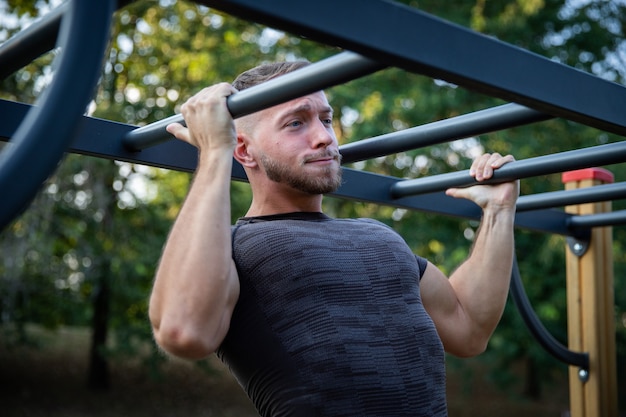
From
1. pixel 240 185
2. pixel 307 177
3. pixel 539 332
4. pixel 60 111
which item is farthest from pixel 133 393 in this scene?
pixel 60 111

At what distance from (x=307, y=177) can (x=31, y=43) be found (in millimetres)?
704

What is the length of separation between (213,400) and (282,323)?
8598mm

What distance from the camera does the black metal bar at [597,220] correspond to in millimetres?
2256

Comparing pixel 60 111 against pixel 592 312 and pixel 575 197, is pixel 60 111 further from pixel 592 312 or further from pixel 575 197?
pixel 592 312

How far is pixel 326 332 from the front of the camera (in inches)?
58.9

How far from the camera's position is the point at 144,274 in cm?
862

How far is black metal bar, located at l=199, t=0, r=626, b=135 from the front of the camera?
88cm

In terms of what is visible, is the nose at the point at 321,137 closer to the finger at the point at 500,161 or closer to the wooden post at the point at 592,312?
the finger at the point at 500,161

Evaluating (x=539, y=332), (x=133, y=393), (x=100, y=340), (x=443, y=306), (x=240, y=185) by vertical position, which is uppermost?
(x=240, y=185)

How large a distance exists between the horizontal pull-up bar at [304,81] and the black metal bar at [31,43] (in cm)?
29

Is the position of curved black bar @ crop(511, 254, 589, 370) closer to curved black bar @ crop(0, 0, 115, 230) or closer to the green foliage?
curved black bar @ crop(0, 0, 115, 230)

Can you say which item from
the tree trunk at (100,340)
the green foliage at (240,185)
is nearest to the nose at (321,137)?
the green foliage at (240,185)

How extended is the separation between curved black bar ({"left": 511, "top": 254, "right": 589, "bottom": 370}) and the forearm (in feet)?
4.24

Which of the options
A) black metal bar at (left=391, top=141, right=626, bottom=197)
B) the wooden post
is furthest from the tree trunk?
black metal bar at (left=391, top=141, right=626, bottom=197)
